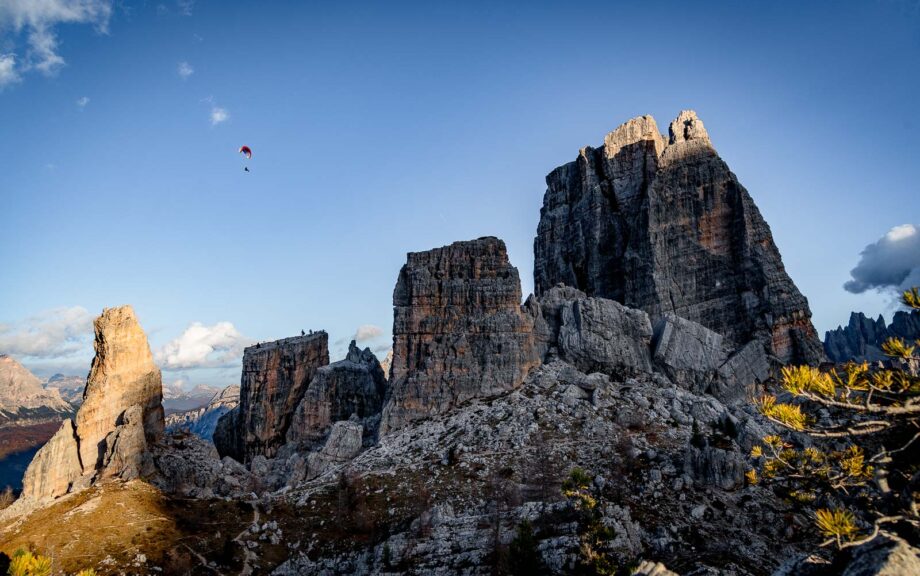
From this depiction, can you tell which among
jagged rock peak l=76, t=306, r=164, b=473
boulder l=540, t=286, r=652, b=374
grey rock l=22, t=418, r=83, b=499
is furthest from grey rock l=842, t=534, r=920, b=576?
jagged rock peak l=76, t=306, r=164, b=473

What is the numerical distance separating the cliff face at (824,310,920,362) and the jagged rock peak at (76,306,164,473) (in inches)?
6469

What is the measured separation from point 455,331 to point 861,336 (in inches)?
5866

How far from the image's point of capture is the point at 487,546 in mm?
38719

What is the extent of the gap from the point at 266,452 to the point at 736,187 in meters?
85.6

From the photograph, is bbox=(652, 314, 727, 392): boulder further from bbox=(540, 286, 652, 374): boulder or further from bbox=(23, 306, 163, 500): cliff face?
bbox=(23, 306, 163, 500): cliff face

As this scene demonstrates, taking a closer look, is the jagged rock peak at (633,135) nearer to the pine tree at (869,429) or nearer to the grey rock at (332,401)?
the grey rock at (332,401)

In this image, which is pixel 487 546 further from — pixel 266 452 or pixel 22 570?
pixel 266 452

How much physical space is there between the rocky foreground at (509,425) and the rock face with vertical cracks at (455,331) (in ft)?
0.99

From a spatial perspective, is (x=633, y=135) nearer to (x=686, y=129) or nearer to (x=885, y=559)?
(x=686, y=129)

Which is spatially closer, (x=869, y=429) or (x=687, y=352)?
(x=869, y=429)

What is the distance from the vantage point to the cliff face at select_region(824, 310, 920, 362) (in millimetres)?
148750

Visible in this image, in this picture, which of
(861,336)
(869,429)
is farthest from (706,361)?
(861,336)

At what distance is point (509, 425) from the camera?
60.5 metres

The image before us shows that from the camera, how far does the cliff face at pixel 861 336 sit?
5856 inches
